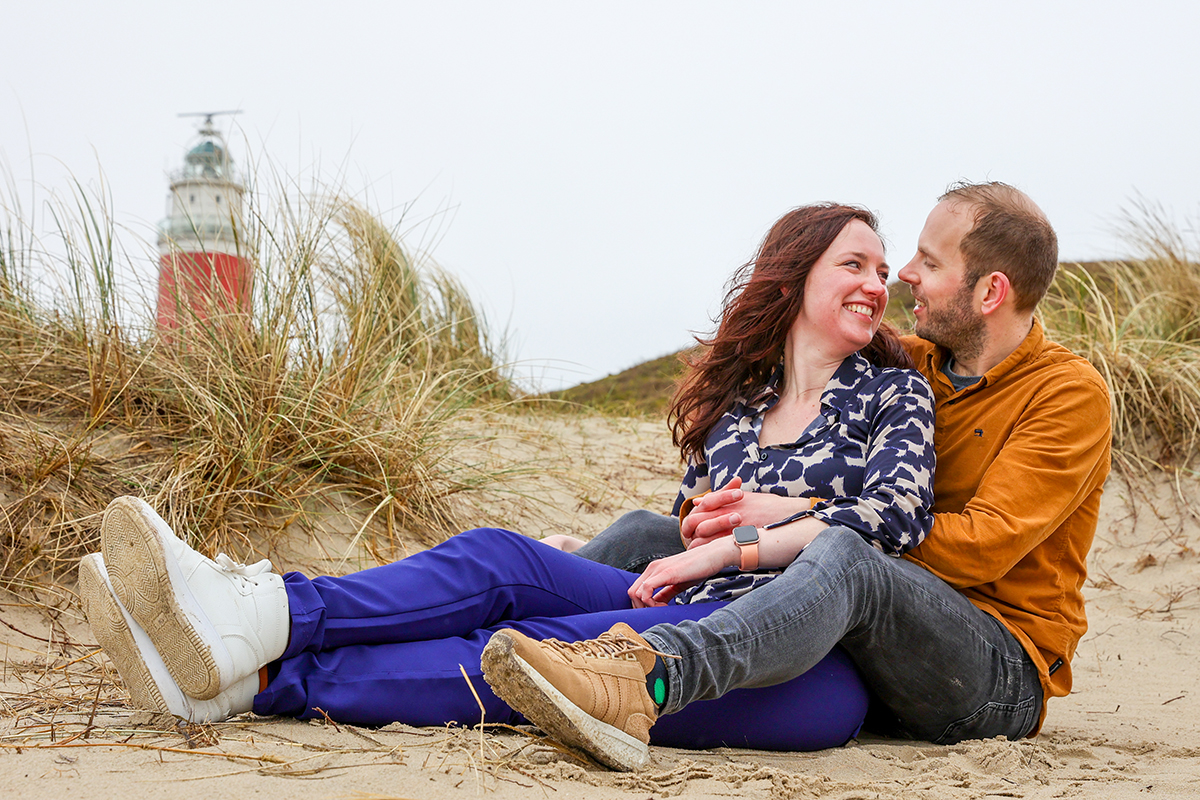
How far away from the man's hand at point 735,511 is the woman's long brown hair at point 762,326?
1.58 ft

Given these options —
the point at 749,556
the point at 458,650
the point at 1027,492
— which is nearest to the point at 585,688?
the point at 458,650

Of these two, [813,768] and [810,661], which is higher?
[810,661]

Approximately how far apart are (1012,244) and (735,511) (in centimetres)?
102

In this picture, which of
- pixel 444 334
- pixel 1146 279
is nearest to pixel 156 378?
pixel 444 334

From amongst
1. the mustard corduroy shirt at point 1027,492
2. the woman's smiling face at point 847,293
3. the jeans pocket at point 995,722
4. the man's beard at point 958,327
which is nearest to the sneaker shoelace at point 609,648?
the mustard corduroy shirt at point 1027,492

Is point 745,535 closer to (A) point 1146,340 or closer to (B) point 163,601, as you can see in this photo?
(B) point 163,601

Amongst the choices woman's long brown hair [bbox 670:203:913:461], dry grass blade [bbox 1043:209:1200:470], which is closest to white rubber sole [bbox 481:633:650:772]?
woman's long brown hair [bbox 670:203:913:461]

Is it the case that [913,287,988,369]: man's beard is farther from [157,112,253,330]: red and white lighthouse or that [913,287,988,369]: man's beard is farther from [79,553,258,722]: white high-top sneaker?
[157,112,253,330]: red and white lighthouse

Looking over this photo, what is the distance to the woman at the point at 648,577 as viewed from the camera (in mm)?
1809

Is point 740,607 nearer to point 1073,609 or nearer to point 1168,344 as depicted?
point 1073,609

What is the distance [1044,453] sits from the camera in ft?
7.17

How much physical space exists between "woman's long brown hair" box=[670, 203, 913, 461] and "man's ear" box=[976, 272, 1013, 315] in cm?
28

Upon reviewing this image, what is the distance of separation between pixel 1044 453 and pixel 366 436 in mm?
2536

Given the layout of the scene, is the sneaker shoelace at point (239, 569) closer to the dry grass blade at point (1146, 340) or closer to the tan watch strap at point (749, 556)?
the tan watch strap at point (749, 556)
